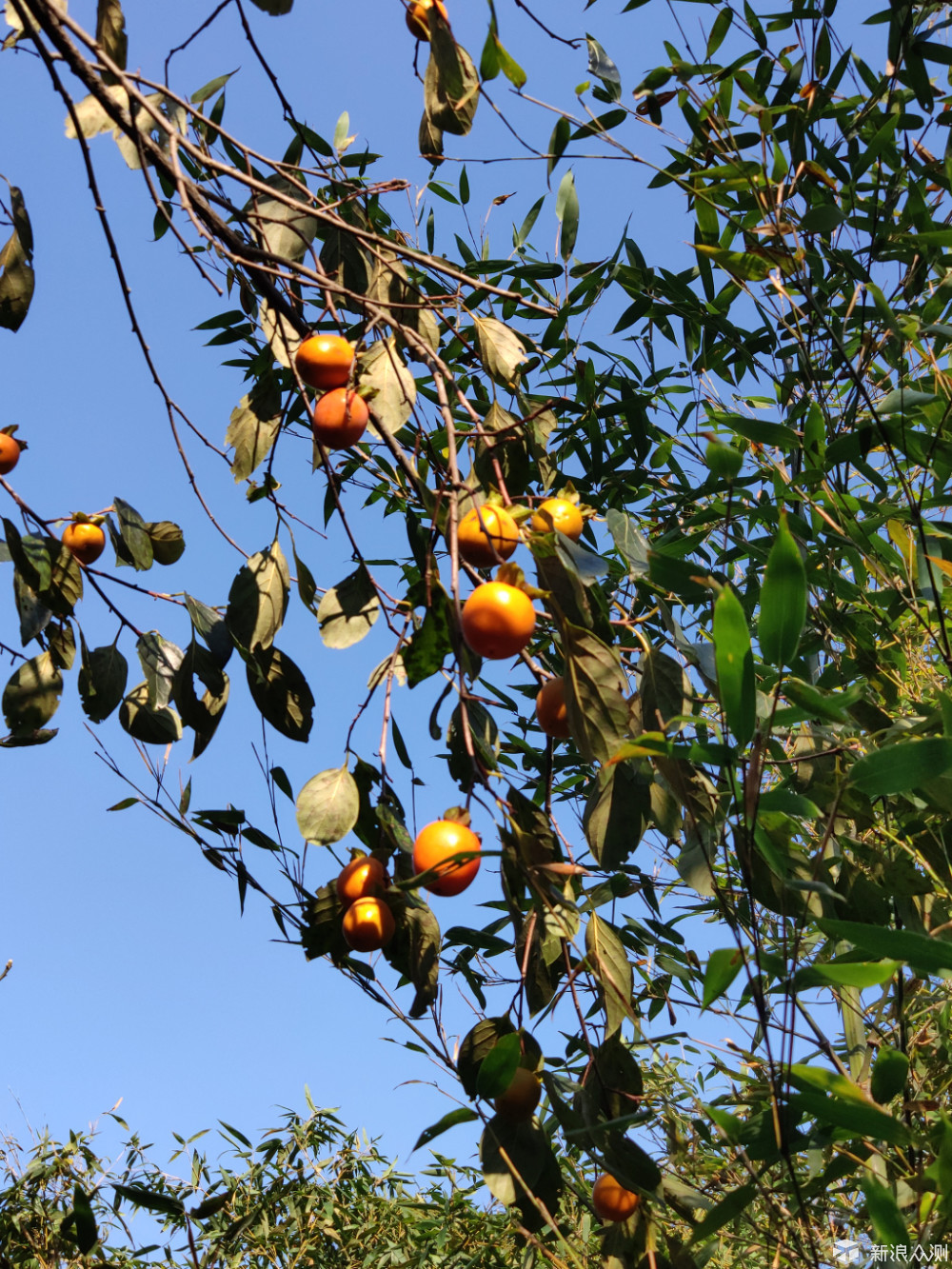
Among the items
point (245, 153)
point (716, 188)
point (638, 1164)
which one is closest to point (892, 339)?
point (716, 188)

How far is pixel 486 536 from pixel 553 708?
0.19 m

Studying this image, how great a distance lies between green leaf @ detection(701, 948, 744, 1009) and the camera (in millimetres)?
566

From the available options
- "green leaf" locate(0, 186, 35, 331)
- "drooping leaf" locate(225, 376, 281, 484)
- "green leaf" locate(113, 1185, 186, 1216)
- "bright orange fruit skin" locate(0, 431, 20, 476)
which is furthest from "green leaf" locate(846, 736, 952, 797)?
"bright orange fruit skin" locate(0, 431, 20, 476)

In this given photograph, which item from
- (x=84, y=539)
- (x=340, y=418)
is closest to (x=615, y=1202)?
(x=340, y=418)

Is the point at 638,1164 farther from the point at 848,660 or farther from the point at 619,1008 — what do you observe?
the point at 848,660

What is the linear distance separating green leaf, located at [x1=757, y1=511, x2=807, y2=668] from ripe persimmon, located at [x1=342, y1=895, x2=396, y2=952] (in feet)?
1.36

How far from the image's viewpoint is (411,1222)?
6.55 feet

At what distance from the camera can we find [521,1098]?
0.76 m

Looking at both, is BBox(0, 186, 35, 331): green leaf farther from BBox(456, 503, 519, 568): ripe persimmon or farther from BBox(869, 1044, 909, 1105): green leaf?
BBox(869, 1044, 909, 1105): green leaf

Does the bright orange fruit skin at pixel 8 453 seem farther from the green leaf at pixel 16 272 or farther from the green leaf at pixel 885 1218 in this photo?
the green leaf at pixel 885 1218

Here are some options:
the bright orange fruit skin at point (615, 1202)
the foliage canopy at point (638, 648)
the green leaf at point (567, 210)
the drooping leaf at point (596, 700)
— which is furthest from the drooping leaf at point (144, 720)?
the green leaf at point (567, 210)

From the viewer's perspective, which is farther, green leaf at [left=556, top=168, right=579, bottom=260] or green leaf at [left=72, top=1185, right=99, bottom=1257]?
green leaf at [left=556, top=168, right=579, bottom=260]

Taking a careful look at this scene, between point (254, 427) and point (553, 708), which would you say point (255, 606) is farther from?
point (553, 708)

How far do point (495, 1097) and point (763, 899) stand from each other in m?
0.29
